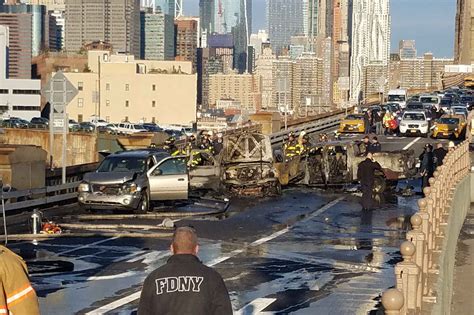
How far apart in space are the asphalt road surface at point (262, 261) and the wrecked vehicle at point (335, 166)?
17.6 feet

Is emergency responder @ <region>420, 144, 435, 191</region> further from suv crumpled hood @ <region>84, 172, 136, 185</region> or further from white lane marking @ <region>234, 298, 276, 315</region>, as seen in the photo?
white lane marking @ <region>234, 298, 276, 315</region>

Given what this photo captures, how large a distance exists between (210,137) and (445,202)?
A: 22.8 meters

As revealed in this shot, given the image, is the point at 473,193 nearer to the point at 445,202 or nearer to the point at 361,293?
the point at 445,202

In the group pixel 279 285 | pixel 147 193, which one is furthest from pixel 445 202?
pixel 147 193

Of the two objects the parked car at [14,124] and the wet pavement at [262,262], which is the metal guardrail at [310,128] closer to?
the parked car at [14,124]

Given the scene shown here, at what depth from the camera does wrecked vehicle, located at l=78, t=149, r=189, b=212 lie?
89.5 ft

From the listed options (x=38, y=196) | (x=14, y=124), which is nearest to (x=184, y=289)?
(x=38, y=196)

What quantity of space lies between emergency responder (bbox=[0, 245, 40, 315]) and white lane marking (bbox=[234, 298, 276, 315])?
7192 millimetres

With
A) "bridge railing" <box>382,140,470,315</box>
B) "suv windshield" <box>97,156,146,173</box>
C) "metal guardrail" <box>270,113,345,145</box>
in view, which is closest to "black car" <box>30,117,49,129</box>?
"metal guardrail" <box>270,113,345,145</box>

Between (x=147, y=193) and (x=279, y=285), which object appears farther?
(x=147, y=193)

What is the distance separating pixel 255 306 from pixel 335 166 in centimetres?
1984

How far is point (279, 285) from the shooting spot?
17.1 metres

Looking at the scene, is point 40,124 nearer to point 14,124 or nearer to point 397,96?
point 14,124

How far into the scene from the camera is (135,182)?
27.5 m
